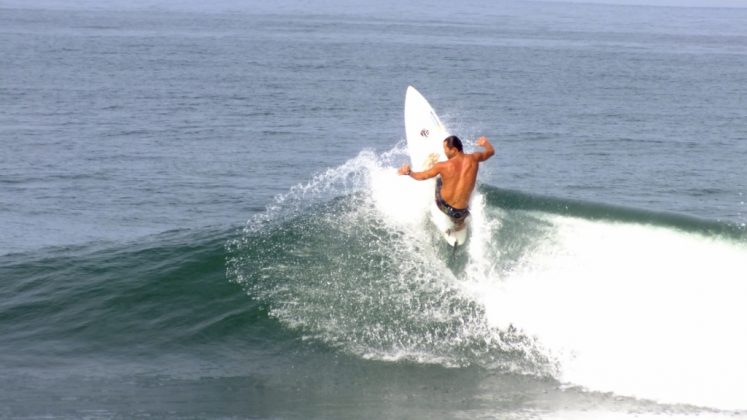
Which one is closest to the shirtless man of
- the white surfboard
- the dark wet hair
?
the dark wet hair

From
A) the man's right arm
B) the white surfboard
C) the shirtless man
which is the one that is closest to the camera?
the man's right arm

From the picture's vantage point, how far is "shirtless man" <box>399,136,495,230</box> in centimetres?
1098

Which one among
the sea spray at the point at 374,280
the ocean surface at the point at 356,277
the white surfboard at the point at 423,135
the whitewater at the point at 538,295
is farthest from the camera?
the white surfboard at the point at 423,135

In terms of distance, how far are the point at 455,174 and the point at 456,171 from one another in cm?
4

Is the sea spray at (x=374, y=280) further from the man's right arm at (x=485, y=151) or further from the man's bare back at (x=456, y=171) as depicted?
the man's right arm at (x=485, y=151)

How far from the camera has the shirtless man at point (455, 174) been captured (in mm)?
10984

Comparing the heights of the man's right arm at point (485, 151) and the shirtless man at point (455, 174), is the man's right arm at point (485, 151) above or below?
above

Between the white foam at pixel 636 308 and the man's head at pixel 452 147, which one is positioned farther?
the man's head at pixel 452 147

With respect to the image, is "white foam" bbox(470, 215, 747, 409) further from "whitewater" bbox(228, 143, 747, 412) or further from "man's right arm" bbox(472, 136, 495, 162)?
"man's right arm" bbox(472, 136, 495, 162)

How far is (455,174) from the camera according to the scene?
11102 mm

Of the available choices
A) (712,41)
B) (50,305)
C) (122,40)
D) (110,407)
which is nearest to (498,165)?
(50,305)

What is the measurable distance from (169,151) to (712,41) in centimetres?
4293

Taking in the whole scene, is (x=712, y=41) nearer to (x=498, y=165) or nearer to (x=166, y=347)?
(x=498, y=165)

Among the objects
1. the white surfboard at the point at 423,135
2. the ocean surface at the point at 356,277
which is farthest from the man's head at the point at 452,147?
the white surfboard at the point at 423,135
